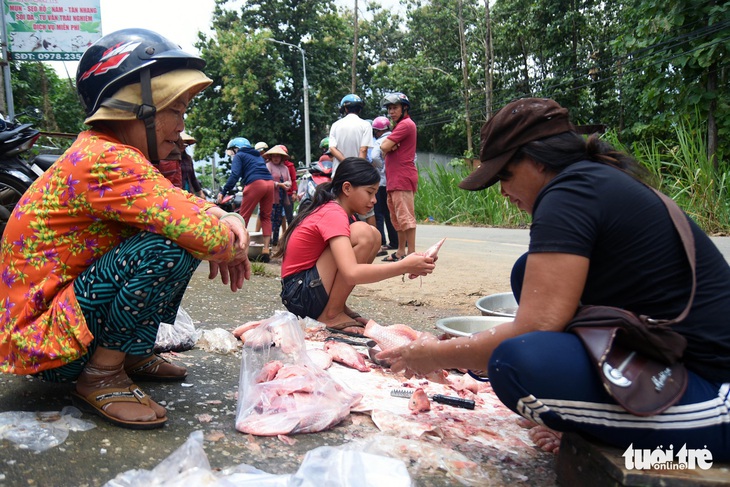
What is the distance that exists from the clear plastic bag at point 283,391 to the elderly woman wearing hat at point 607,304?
2.44ft

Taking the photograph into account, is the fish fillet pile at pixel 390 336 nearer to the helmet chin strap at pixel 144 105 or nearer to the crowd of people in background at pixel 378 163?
the helmet chin strap at pixel 144 105

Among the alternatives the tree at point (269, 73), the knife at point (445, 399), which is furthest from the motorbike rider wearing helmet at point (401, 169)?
the tree at point (269, 73)

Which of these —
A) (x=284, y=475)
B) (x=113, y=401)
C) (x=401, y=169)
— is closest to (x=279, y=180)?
(x=401, y=169)

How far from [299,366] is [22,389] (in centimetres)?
105

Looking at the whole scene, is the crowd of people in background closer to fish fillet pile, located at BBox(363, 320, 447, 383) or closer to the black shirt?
fish fillet pile, located at BBox(363, 320, 447, 383)

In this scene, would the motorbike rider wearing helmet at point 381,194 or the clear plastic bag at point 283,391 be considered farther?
the motorbike rider wearing helmet at point 381,194

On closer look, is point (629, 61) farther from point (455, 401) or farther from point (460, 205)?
point (455, 401)

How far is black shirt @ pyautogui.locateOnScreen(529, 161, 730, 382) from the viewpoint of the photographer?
4.99 ft

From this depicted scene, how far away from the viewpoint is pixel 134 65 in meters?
1.98

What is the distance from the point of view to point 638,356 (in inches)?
58.4

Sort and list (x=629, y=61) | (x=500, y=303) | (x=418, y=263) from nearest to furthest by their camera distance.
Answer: (x=418, y=263), (x=500, y=303), (x=629, y=61)

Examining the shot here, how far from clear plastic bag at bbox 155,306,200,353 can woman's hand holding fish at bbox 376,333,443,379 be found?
53.5 inches

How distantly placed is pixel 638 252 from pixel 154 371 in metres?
1.91

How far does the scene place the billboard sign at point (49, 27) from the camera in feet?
23.8
